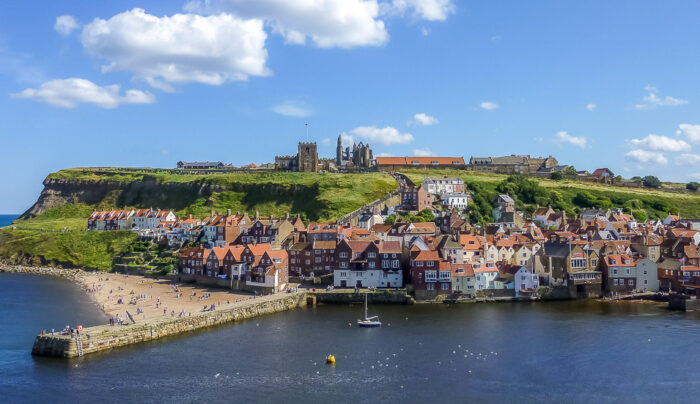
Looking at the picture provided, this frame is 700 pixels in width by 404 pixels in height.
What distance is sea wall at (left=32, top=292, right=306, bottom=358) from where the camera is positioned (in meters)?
49.4

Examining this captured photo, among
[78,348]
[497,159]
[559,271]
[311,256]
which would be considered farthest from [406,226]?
[497,159]

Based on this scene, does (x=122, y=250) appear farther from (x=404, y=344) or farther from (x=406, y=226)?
(x=404, y=344)

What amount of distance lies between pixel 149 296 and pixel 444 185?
3099 inches

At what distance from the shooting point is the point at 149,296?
74500 millimetres

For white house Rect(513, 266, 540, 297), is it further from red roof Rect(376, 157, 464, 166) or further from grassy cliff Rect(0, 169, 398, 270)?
red roof Rect(376, 157, 464, 166)

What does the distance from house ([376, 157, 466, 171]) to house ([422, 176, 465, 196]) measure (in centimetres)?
3284

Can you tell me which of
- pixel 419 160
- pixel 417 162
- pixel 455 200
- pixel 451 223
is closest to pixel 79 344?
pixel 451 223

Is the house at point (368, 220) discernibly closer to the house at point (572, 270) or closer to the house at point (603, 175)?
the house at point (572, 270)

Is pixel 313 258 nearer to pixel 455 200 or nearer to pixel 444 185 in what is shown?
pixel 455 200

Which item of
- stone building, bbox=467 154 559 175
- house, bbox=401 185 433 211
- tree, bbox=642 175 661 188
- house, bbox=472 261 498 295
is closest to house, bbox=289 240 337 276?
house, bbox=472 261 498 295

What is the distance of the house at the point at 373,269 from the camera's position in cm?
7456

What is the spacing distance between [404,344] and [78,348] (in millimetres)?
28758

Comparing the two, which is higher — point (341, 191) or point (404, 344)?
point (341, 191)

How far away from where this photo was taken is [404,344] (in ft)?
173
